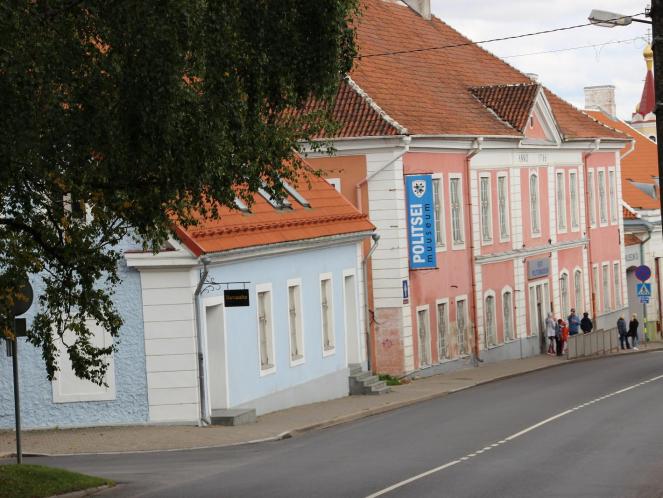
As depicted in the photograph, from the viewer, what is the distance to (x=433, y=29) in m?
53.6

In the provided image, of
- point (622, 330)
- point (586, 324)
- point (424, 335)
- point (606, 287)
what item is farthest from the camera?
point (606, 287)

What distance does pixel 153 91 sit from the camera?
47.1ft

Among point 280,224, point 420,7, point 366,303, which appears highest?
point 420,7

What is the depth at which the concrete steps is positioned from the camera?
35.3 meters

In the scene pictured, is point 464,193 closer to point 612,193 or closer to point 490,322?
point 490,322

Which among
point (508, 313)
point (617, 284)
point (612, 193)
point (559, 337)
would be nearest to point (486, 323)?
point (508, 313)

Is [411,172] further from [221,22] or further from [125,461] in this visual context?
[221,22]

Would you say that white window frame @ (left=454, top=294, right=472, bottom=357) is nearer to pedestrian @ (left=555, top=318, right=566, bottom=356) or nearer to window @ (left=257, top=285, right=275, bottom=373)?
pedestrian @ (left=555, top=318, right=566, bottom=356)

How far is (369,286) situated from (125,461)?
18401mm

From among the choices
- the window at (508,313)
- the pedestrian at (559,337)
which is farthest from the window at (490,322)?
the pedestrian at (559,337)

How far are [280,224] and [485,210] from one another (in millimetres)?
16847

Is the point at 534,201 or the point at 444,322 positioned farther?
the point at 534,201

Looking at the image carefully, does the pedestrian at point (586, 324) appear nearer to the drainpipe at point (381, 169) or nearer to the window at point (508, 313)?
the window at point (508, 313)

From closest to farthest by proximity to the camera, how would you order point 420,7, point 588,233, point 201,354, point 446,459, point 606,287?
point 446,459 → point 201,354 → point 420,7 → point 588,233 → point 606,287
